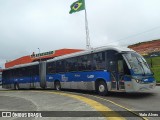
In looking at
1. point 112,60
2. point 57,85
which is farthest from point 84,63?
point 57,85

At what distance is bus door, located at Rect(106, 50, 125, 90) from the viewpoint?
17438 mm

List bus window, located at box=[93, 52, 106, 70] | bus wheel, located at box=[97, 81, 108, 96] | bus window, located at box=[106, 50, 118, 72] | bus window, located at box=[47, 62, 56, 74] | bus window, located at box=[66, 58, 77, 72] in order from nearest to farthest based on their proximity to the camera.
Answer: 1. bus window, located at box=[106, 50, 118, 72]
2. bus wheel, located at box=[97, 81, 108, 96]
3. bus window, located at box=[93, 52, 106, 70]
4. bus window, located at box=[66, 58, 77, 72]
5. bus window, located at box=[47, 62, 56, 74]

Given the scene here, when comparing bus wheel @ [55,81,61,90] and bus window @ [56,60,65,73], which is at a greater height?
bus window @ [56,60,65,73]

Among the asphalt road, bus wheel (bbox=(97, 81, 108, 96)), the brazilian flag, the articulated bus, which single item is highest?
the brazilian flag

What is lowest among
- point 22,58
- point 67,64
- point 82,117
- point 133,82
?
point 82,117

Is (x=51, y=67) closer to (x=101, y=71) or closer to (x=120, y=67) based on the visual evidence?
(x=101, y=71)

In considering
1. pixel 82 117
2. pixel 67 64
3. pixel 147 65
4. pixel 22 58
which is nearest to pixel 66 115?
pixel 82 117

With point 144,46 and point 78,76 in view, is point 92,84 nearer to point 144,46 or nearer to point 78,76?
point 78,76

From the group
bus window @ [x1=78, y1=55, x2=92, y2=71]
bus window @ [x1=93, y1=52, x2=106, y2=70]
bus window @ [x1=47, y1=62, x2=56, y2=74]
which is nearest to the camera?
bus window @ [x1=93, y1=52, x2=106, y2=70]

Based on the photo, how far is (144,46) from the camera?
88000mm

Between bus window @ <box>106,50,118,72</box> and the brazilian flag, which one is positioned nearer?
bus window @ <box>106,50,118,72</box>

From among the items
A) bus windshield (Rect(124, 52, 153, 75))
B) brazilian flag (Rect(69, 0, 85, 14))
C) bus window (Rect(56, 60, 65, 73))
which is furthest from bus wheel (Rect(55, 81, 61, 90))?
brazilian flag (Rect(69, 0, 85, 14))

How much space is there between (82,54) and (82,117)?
1136cm

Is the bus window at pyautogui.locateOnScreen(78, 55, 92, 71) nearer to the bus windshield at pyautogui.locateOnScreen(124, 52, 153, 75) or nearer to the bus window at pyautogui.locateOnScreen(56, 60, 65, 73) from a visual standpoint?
the bus window at pyautogui.locateOnScreen(56, 60, 65, 73)
